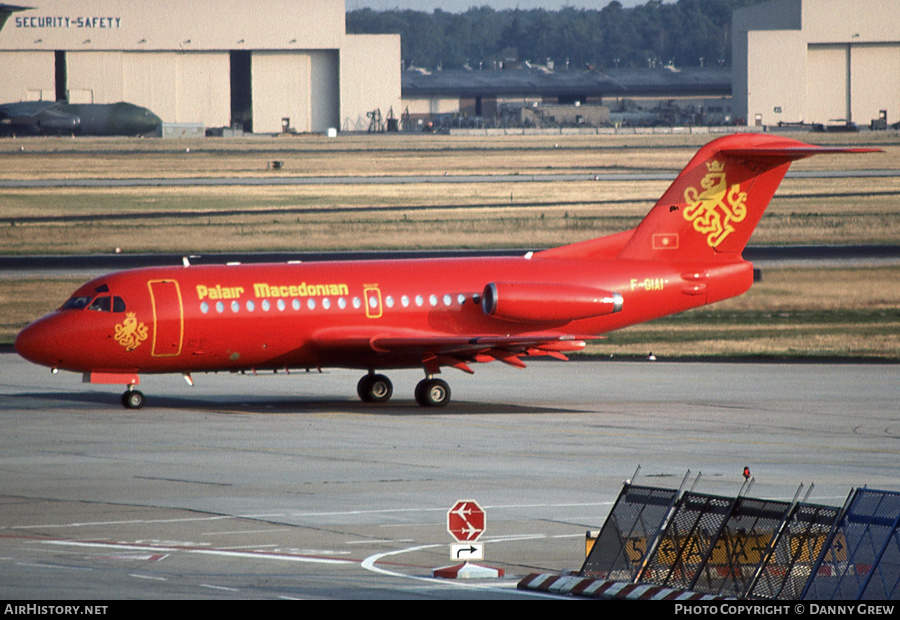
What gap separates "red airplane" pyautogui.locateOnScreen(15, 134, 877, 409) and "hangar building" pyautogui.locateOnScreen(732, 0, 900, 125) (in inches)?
5504

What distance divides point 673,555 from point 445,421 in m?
16.0

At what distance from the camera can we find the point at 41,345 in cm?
3259

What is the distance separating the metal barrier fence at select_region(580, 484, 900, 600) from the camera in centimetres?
1472

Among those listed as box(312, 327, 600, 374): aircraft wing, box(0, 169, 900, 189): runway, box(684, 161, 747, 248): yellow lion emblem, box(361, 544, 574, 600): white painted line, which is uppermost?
box(0, 169, 900, 189): runway

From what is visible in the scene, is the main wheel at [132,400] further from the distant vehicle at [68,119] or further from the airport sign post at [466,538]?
the distant vehicle at [68,119]

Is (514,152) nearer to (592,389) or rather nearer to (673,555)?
(592,389)

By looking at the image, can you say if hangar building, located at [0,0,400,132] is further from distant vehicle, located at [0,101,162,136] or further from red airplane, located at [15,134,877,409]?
red airplane, located at [15,134,877,409]

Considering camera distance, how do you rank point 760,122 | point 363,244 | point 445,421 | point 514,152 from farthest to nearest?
point 760,122
point 514,152
point 363,244
point 445,421

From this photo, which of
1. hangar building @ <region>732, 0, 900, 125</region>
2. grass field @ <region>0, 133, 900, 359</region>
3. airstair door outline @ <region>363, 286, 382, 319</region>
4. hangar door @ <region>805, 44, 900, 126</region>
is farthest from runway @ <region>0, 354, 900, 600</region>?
hangar door @ <region>805, 44, 900, 126</region>

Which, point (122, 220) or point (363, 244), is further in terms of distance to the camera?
point (122, 220)

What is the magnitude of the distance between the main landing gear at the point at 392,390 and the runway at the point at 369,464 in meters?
0.48

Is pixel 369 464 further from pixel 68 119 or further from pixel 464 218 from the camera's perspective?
pixel 68 119

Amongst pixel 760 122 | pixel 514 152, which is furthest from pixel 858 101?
pixel 514 152

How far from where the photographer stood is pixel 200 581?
1653 cm
